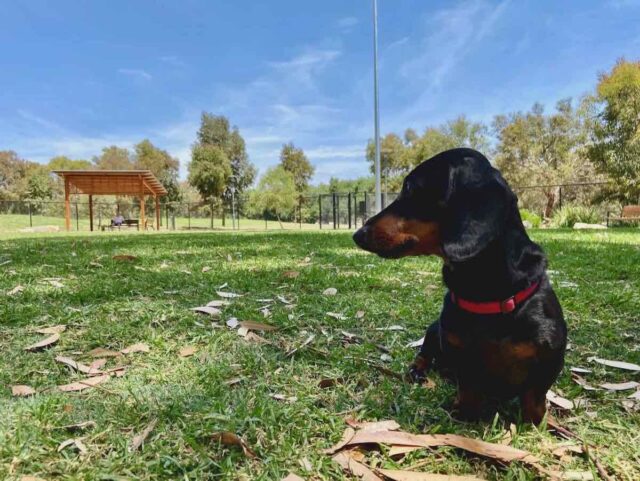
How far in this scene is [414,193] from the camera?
1.56 metres

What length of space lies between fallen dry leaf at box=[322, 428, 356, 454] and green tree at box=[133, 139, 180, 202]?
4490cm

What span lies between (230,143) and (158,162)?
1139 cm

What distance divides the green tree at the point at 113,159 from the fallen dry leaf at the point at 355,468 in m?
50.5

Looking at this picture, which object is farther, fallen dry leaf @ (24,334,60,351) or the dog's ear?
fallen dry leaf @ (24,334,60,351)

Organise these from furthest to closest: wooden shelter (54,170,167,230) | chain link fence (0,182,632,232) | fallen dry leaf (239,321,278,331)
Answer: chain link fence (0,182,632,232), wooden shelter (54,170,167,230), fallen dry leaf (239,321,278,331)

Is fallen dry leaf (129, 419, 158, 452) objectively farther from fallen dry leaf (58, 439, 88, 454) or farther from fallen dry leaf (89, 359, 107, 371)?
fallen dry leaf (89, 359, 107, 371)

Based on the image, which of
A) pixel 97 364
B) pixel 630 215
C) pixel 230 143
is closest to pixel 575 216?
pixel 630 215

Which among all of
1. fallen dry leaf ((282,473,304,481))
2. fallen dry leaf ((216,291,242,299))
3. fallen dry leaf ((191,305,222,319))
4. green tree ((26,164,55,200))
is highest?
green tree ((26,164,55,200))

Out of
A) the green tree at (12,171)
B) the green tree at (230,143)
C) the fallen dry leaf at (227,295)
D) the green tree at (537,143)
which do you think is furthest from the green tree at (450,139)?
the green tree at (12,171)

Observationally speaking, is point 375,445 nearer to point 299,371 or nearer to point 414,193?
point 299,371

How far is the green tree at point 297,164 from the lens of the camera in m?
47.0

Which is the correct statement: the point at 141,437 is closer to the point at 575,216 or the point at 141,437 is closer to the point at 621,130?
the point at 575,216

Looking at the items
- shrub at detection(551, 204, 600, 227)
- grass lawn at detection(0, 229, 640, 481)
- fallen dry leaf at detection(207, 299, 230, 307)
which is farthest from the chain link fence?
fallen dry leaf at detection(207, 299, 230, 307)

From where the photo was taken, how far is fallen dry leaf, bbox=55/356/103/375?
6.20 ft
